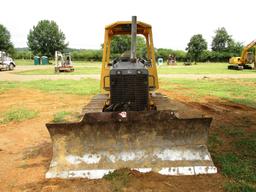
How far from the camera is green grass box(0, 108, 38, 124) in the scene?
8828mm

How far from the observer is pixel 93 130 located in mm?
5055

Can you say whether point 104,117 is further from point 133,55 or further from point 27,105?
point 27,105

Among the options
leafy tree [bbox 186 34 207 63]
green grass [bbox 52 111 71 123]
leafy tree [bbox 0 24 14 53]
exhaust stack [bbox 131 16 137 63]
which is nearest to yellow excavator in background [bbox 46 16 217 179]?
exhaust stack [bbox 131 16 137 63]

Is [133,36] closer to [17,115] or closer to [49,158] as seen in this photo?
[49,158]

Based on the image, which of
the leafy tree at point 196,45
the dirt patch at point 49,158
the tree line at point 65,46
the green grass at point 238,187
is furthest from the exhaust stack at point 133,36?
the tree line at point 65,46

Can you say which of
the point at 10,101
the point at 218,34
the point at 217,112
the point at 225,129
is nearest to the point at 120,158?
the point at 225,129

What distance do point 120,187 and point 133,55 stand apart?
8.66ft

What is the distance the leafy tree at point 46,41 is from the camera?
70250 millimetres

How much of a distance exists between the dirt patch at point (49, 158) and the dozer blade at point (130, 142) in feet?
0.87

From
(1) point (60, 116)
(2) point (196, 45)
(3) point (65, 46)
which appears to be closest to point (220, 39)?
(2) point (196, 45)

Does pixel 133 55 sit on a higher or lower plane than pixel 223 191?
higher

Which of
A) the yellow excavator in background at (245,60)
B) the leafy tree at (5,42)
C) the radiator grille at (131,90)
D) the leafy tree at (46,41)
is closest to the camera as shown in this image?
the radiator grille at (131,90)

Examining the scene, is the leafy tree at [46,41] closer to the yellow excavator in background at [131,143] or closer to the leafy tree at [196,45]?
the leafy tree at [196,45]

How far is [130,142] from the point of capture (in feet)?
16.8
